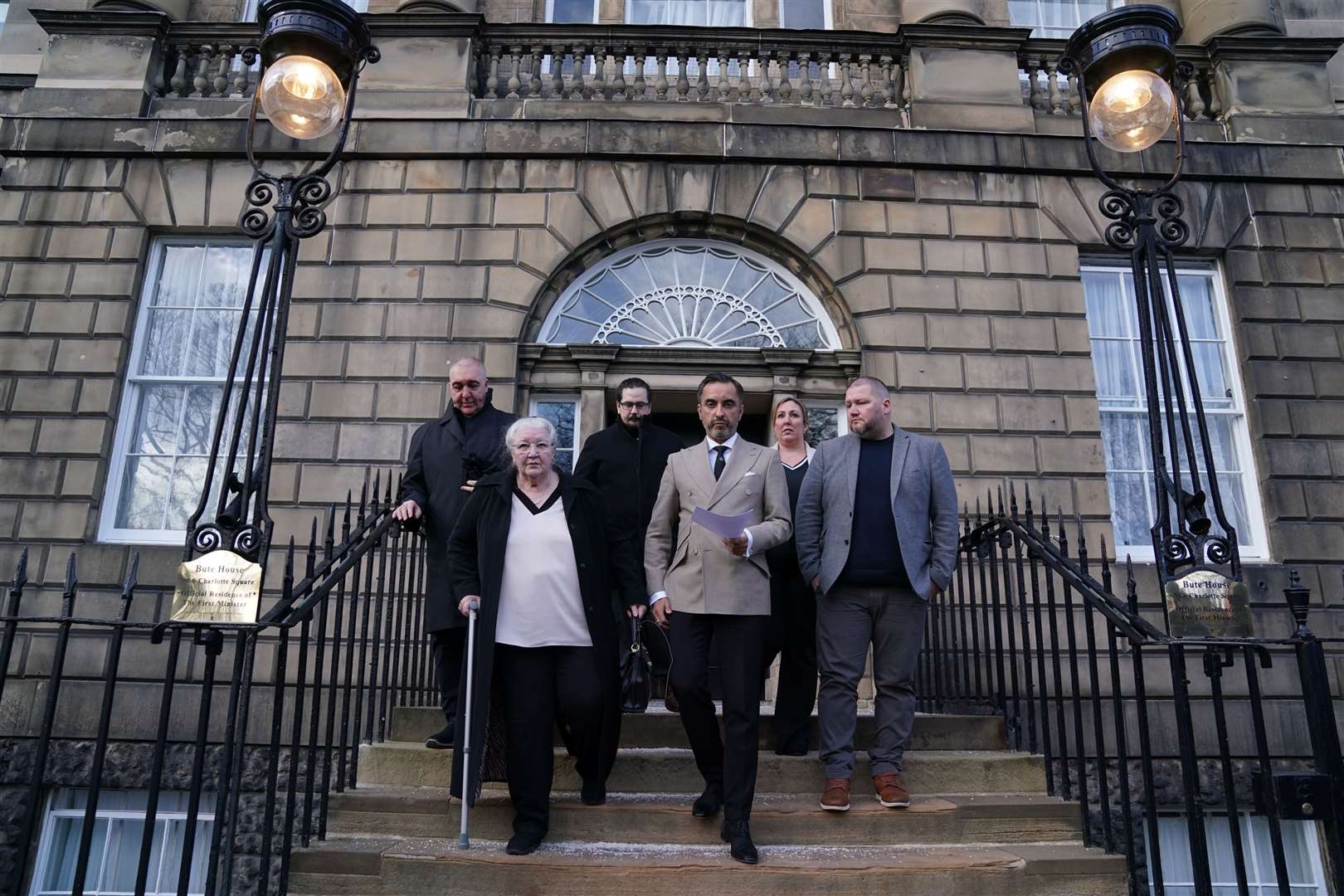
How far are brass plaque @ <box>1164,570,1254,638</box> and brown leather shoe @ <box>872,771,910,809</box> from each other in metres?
1.50

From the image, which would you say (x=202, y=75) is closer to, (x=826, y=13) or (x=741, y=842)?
(x=826, y=13)

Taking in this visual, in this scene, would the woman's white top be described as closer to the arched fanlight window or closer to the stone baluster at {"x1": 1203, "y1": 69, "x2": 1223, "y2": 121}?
the arched fanlight window

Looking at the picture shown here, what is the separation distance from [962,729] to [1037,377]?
402cm

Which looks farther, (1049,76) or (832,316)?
(1049,76)

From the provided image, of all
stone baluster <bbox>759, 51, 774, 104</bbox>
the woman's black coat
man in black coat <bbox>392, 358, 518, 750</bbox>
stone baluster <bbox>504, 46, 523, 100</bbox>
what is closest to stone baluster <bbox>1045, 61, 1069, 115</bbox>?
stone baluster <bbox>759, 51, 774, 104</bbox>

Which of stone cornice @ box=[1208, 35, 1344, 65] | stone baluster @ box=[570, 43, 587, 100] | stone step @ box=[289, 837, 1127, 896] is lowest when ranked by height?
stone step @ box=[289, 837, 1127, 896]

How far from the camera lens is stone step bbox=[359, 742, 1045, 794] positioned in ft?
17.4

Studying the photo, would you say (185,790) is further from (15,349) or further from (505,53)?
(505,53)

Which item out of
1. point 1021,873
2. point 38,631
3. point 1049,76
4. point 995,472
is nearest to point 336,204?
point 38,631

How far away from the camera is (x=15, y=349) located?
8969 millimetres

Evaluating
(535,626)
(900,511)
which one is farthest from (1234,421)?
(535,626)

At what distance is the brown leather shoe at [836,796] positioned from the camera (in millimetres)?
4793

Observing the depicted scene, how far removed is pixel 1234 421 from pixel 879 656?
5913 mm

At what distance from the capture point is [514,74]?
32.4ft
